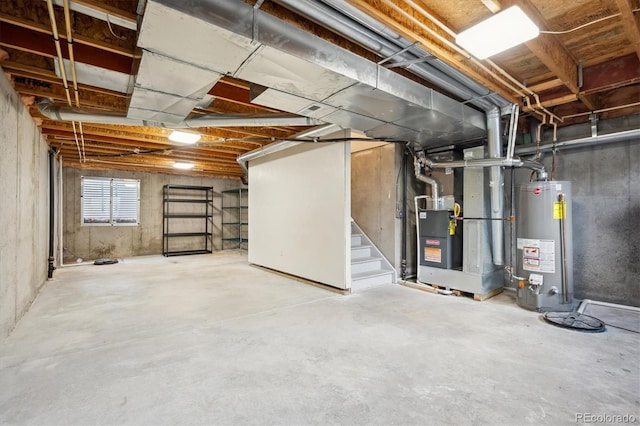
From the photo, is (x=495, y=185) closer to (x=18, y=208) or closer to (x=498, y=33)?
(x=498, y=33)

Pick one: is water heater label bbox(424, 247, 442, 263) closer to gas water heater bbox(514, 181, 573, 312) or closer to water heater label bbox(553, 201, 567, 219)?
gas water heater bbox(514, 181, 573, 312)

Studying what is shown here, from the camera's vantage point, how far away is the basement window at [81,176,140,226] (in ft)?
23.2

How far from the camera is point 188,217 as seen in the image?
8.31 meters

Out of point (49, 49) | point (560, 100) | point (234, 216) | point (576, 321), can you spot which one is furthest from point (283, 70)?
point (234, 216)

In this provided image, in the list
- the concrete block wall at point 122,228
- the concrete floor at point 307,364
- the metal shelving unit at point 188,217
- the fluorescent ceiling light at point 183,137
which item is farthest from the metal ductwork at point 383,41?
the concrete block wall at point 122,228

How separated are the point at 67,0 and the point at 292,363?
256 cm

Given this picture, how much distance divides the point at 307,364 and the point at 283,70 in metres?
2.09

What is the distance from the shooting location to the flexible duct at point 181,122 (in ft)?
9.87

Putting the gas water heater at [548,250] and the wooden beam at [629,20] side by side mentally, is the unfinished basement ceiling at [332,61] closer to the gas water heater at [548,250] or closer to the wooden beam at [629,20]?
the wooden beam at [629,20]

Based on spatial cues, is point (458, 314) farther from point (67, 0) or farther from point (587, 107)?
point (67, 0)

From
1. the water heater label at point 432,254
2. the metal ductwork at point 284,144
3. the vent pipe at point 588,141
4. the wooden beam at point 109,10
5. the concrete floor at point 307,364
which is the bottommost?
the concrete floor at point 307,364

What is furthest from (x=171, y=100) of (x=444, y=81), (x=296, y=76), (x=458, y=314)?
(x=458, y=314)

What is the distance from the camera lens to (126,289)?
4.22m

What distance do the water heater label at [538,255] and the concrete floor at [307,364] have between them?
0.52m
